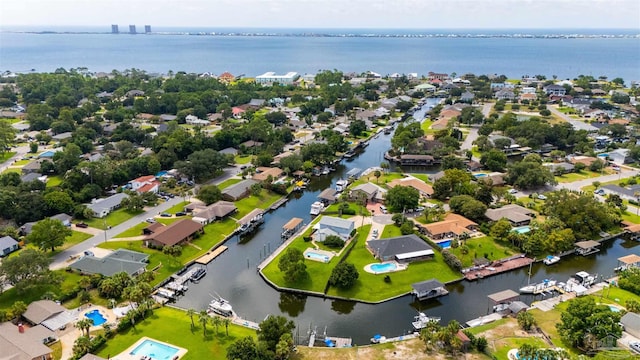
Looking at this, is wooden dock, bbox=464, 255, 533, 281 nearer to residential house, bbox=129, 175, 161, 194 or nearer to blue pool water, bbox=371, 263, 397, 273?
blue pool water, bbox=371, 263, 397, 273

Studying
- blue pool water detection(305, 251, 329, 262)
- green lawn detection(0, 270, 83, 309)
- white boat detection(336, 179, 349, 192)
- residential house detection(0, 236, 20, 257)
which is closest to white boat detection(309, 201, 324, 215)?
white boat detection(336, 179, 349, 192)

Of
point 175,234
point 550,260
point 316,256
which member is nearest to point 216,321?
point 316,256

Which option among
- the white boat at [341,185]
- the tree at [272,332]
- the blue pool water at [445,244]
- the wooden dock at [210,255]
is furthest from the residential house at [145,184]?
the blue pool water at [445,244]

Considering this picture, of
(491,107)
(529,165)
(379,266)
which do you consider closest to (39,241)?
(379,266)

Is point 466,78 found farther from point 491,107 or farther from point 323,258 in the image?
point 323,258

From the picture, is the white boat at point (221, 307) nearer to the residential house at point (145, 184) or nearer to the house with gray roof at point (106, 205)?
the house with gray roof at point (106, 205)

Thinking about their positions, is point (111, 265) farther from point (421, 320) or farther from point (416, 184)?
point (416, 184)
